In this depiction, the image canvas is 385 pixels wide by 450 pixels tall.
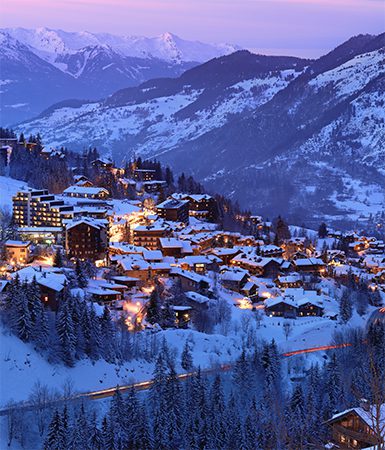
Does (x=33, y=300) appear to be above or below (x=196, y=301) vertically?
above

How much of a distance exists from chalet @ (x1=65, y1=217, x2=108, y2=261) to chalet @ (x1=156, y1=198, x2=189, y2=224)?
21730mm

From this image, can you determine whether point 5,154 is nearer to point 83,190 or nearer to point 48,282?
point 83,190

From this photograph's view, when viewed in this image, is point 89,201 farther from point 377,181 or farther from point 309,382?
point 377,181

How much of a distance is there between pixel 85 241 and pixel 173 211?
23146 millimetres

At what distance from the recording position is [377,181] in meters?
193

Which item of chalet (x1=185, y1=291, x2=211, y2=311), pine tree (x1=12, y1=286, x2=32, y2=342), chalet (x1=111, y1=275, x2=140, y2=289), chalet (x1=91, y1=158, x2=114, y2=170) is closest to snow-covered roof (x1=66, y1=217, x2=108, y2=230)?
chalet (x1=111, y1=275, x2=140, y2=289)

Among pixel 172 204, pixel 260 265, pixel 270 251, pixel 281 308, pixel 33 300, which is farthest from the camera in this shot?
pixel 172 204

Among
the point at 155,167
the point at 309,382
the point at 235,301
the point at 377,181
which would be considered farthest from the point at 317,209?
the point at 309,382

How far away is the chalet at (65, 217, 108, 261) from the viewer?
210 feet

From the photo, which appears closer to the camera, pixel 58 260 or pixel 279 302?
pixel 58 260

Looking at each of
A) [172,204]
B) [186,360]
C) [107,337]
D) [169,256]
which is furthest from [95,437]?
[172,204]

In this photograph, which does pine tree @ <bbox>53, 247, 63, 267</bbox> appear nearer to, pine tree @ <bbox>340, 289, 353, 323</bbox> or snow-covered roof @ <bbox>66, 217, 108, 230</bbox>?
snow-covered roof @ <bbox>66, 217, 108, 230</bbox>

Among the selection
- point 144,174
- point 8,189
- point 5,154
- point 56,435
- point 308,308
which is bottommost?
point 308,308

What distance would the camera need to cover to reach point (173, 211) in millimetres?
86438
